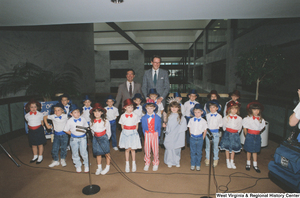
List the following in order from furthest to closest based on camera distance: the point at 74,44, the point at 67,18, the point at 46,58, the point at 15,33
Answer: the point at 74,44 → the point at 46,58 → the point at 15,33 → the point at 67,18

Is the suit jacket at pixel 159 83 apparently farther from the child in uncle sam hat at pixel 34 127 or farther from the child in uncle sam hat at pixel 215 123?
the child in uncle sam hat at pixel 34 127

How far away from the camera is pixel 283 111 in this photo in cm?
459

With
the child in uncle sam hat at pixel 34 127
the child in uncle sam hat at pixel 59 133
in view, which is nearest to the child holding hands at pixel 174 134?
the child in uncle sam hat at pixel 59 133

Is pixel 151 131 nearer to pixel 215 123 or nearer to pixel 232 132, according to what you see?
pixel 215 123

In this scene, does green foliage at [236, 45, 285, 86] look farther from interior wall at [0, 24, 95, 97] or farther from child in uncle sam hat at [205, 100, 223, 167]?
interior wall at [0, 24, 95, 97]

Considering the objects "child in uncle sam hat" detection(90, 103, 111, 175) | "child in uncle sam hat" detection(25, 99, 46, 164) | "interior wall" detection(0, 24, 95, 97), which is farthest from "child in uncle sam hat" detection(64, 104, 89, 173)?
"interior wall" detection(0, 24, 95, 97)

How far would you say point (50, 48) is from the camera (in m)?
6.45

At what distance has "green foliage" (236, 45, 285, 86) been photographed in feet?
13.3

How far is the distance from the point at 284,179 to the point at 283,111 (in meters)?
2.82

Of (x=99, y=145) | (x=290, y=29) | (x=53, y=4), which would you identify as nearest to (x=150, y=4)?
(x=53, y=4)

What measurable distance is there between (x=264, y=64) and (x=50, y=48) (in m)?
6.91

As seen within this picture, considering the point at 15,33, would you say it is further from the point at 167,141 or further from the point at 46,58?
the point at 167,141

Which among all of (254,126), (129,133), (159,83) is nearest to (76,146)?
(129,133)

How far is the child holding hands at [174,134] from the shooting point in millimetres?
3469
